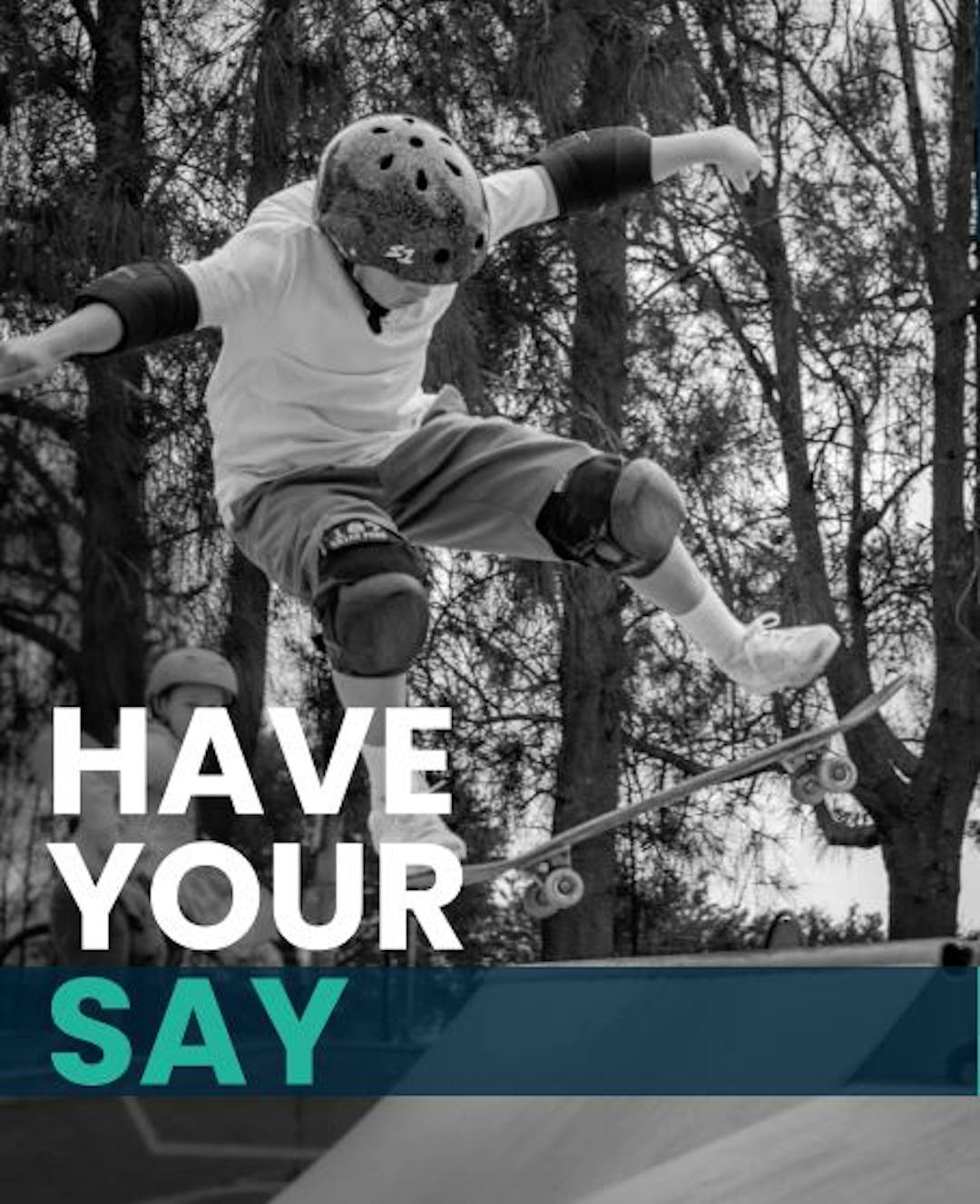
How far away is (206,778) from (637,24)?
4264 mm

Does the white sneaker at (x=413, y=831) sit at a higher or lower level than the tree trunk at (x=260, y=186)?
lower

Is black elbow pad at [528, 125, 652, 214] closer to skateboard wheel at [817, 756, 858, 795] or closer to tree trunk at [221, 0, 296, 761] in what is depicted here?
skateboard wheel at [817, 756, 858, 795]

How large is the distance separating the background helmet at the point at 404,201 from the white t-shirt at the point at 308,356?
0.31 feet

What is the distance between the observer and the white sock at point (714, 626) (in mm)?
3281

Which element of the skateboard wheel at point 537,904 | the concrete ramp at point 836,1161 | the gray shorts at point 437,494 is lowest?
the concrete ramp at point 836,1161

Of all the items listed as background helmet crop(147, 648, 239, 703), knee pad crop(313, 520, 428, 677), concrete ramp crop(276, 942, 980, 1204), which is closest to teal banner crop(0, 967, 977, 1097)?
concrete ramp crop(276, 942, 980, 1204)

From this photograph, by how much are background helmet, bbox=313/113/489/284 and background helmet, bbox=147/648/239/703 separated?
2.31 meters

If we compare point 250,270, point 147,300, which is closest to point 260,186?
point 250,270

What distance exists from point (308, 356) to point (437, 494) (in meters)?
0.33

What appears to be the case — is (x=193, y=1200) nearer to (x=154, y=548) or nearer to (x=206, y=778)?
(x=206, y=778)

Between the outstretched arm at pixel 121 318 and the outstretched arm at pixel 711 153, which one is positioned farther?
the outstretched arm at pixel 711 153

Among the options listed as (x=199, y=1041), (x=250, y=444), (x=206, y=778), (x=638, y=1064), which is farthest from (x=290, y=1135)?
(x=250, y=444)

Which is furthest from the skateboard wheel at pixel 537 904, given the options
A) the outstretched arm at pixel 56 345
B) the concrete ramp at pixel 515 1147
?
the outstretched arm at pixel 56 345

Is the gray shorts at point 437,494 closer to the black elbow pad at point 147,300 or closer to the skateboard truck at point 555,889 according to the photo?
the black elbow pad at point 147,300
